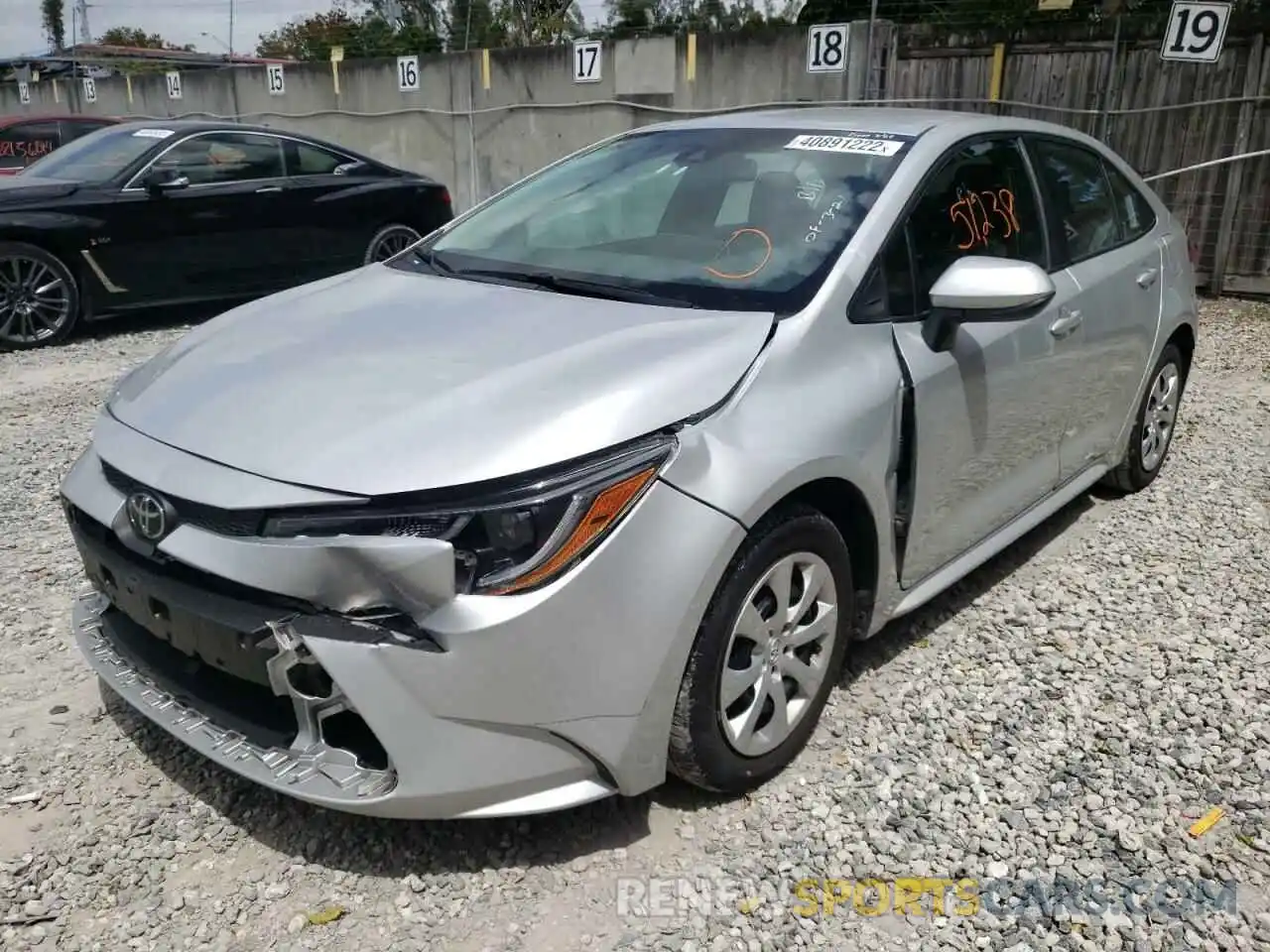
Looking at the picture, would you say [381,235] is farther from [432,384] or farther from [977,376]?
[432,384]

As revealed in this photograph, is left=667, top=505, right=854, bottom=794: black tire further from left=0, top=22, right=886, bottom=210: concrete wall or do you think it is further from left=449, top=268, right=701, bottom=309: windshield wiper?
left=0, top=22, right=886, bottom=210: concrete wall

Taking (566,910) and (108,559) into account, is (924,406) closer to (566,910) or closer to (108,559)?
(566,910)

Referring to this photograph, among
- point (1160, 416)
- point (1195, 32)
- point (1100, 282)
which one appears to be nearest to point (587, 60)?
point (1195, 32)

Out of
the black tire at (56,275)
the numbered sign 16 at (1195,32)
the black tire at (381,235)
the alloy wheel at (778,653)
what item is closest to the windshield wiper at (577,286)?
the alloy wheel at (778,653)

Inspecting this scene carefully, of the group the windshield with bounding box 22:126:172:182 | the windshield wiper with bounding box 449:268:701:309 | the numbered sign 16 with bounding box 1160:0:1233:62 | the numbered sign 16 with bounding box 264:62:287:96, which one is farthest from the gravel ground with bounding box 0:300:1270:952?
the numbered sign 16 with bounding box 264:62:287:96

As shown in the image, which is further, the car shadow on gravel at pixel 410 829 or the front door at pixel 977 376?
the front door at pixel 977 376

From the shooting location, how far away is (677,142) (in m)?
3.53

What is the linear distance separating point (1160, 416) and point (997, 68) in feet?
20.1

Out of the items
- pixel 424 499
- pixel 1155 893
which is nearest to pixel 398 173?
pixel 424 499

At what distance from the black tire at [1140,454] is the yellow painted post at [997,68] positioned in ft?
18.9

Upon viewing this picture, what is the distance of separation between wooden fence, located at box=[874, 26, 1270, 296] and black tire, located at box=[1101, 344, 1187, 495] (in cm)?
519

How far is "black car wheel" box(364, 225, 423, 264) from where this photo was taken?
8.66 m

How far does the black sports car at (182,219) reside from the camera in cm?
700

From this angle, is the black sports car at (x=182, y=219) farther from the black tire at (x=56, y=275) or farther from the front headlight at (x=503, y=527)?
the front headlight at (x=503, y=527)
